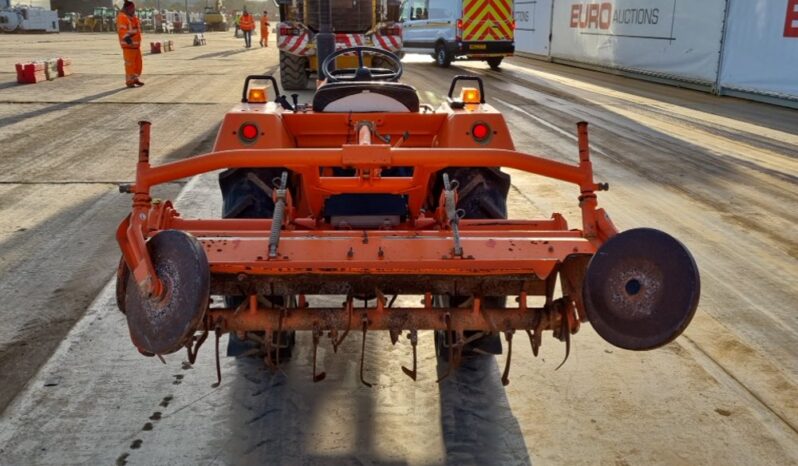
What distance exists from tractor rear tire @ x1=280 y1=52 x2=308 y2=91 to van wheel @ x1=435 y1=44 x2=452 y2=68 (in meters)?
6.63

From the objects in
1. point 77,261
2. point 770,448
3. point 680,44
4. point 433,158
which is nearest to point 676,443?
point 770,448

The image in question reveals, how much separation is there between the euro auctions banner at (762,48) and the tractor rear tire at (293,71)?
8802 millimetres

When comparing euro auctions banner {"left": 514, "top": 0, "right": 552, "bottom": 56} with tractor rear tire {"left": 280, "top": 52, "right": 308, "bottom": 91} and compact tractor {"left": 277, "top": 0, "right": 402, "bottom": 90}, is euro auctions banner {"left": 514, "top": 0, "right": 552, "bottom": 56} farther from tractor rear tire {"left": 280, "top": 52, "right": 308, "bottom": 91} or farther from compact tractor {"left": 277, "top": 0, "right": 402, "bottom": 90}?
tractor rear tire {"left": 280, "top": 52, "right": 308, "bottom": 91}

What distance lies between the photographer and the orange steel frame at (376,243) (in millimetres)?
2732

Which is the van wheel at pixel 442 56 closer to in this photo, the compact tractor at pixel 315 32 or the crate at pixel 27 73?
the compact tractor at pixel 315 32

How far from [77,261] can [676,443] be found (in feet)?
13.5

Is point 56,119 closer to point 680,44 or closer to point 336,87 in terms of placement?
point 336,87

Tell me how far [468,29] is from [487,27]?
519 mm

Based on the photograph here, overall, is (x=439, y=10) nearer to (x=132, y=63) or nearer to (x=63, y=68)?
(x=132, y=63)

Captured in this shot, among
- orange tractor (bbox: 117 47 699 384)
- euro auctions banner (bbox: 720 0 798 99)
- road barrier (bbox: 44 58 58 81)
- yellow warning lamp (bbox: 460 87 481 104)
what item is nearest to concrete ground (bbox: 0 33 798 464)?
orange tractor (bbox: 117 47 699 384)

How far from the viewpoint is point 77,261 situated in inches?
208

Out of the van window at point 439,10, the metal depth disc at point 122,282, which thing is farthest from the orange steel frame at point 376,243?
the van window at point 439,10

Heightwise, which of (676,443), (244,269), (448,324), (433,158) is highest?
(433,158)

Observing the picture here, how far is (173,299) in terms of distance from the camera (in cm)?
259
